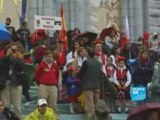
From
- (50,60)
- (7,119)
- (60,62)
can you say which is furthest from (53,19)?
(7,119)

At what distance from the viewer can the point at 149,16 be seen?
→ 25281mm

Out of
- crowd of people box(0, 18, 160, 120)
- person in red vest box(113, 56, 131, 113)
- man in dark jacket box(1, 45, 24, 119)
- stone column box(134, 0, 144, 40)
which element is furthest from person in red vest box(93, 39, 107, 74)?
stone column box(134, 0, 144, 40)

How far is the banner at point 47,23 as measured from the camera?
1716 centimetres

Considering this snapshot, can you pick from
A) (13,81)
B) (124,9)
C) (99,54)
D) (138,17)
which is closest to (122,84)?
(99,54)

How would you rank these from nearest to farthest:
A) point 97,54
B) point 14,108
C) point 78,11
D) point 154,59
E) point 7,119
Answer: point 7,119
point 14,108
point 97,54
point 154,59
point 78,11

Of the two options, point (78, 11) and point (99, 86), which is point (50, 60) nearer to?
point (99, 86)

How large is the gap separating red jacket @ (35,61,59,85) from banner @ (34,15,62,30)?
416 centimetres

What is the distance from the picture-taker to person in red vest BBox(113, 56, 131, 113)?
14430 millimetres

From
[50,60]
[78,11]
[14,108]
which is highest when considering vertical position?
[78,11]

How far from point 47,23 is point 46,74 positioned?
173 inches

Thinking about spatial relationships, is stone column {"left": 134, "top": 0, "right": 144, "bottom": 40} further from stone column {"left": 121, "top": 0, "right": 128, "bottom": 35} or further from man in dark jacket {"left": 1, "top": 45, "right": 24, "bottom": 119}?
man in dark jacket {"left": 1, "top": 45, "right": 24, "bottom": 119}

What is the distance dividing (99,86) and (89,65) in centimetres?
53

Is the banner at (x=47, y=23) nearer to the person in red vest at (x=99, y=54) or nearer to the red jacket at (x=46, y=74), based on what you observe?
the person in red vest at (x=99, y=54)

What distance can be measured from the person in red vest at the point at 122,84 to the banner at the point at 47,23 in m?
3.20
